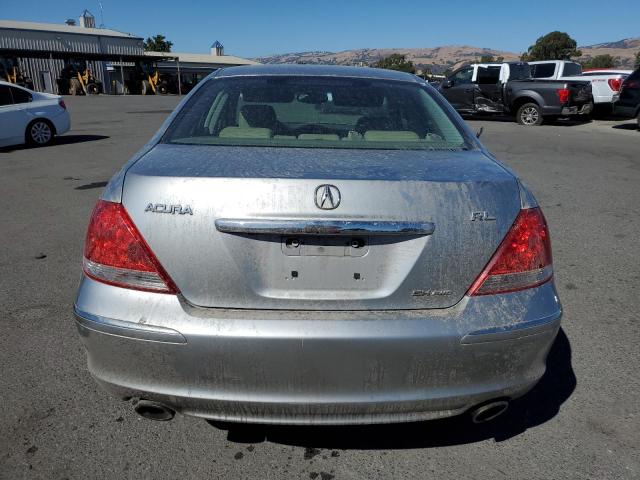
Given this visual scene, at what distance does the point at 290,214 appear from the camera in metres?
1.75

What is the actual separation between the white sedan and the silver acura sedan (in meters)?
11.2

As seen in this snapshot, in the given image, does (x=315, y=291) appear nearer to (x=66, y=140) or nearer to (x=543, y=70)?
(x=66, y=140)

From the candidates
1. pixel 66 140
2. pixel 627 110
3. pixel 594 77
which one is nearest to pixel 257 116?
pixel 66 140

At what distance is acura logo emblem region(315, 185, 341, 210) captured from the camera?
1.75 metres

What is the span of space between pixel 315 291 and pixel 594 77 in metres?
18.5

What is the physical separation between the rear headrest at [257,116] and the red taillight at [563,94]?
1499 centimetres

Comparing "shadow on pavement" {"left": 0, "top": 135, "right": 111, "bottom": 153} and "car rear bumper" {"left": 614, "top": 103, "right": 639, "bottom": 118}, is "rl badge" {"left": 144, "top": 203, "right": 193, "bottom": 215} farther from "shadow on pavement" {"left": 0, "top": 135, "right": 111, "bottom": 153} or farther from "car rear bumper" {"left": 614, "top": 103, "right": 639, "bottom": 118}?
"car rear bumper" {"left": 614, "top": 103, "right": 639, "bottom": 118}

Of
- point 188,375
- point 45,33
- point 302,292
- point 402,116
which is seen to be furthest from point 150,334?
point 45,33

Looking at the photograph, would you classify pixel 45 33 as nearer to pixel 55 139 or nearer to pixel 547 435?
pixel 55 139

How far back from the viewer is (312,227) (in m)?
1.74

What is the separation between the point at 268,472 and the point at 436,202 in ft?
4.32

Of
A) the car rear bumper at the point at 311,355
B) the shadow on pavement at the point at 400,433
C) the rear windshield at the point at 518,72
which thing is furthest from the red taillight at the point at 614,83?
the car rear bumper at the point at 311,355

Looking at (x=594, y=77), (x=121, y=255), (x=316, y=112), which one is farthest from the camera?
(x=594, y=77)

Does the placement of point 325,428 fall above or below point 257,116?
below
